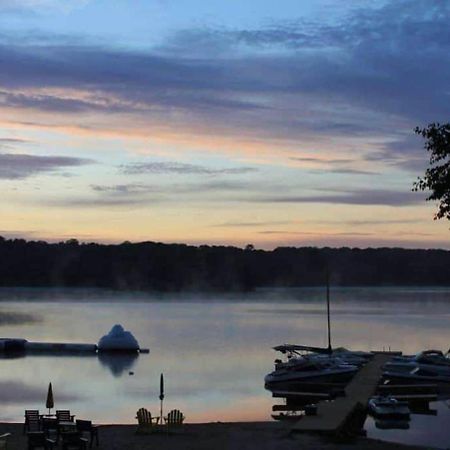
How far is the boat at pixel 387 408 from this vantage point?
30.1 metres

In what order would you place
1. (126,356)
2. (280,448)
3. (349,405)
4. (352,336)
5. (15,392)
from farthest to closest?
(352,336)
(126,356)
(15,392)
(349,405)
(280,448)

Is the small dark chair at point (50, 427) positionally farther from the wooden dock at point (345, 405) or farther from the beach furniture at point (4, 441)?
the wooden dock at point (345, 405)

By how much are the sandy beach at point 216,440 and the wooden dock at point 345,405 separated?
0.61 metres

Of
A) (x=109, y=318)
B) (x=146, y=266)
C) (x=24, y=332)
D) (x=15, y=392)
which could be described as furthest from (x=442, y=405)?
(x=146, y=266)

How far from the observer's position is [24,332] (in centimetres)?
7800

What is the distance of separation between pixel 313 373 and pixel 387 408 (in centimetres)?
865

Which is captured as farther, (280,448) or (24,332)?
(24,332)

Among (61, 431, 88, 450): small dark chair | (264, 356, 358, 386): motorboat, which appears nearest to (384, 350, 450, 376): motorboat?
(264, 356, 358, 386): motorboat

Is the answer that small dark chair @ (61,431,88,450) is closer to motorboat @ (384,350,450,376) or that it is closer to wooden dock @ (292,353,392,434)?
wooden dock @ (292,353,392,434)

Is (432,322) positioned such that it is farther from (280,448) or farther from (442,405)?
(280,448)

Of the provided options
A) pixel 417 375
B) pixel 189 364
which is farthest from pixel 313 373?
pixel 189 364

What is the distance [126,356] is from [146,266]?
12538 centimetres

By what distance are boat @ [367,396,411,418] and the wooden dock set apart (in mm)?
346

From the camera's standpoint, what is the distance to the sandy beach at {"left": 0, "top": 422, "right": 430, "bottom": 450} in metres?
22.6
